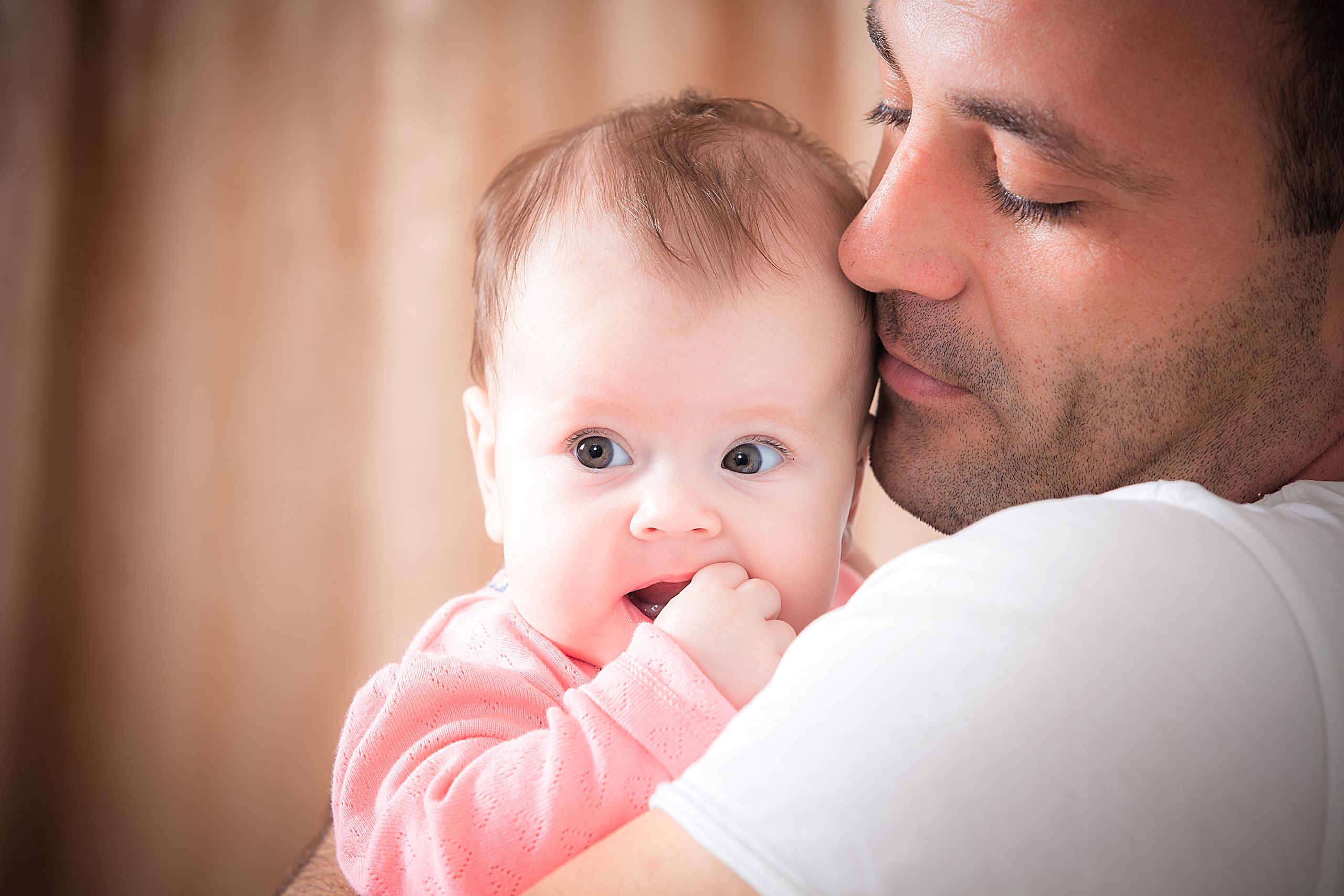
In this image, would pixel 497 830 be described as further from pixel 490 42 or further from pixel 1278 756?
pixel 490 42

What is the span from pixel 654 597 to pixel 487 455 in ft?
0.99

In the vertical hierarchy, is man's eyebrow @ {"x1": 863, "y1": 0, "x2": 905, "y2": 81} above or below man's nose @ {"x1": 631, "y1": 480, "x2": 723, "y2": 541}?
above

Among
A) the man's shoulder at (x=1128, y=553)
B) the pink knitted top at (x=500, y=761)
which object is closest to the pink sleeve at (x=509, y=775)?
the pink knitted top at (x=500, y=761)

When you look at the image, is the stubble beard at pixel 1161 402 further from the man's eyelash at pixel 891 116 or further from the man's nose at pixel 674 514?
the man's nose at pixel 674 514

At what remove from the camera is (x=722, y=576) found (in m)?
0.94

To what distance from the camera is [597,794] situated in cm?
78

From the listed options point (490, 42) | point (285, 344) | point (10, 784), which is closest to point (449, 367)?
point (285, 344)

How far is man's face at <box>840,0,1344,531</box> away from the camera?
0.96 m

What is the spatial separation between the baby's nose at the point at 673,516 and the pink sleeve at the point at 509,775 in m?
0.11

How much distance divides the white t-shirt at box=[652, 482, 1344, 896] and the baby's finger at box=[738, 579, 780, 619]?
253 millimetres

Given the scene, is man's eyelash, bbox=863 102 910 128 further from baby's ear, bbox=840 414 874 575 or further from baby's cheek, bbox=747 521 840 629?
baby's cheek, bbox=747 521 840 629

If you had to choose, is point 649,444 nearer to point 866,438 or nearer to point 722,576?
point 722,576

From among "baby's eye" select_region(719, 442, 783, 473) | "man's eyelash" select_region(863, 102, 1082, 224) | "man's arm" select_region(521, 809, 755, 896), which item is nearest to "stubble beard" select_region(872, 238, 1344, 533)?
"man's eyelash" select_region(863, 102, 1082, 224)

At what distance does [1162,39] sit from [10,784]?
305 centimetres
